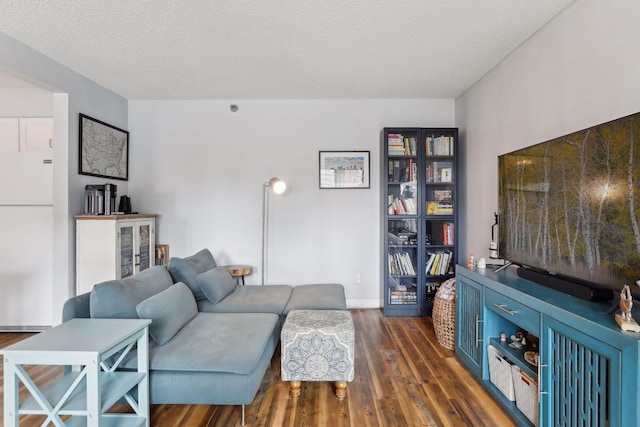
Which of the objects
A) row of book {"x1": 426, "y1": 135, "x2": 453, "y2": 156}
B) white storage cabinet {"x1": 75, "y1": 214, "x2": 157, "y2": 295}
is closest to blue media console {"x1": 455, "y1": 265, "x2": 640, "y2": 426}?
row of book {"x1": 426, "y1": 135, "x2": 453, "y2": 156}

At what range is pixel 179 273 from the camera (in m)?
2.56

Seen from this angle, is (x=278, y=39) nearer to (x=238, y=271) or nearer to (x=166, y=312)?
(x=166, y=312)

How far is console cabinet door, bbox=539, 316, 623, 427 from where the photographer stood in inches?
45.1

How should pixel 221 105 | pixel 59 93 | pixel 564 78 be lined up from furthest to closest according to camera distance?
pixel 221 105, pixel 59 93, pixel 564 78

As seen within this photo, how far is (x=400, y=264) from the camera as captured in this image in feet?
11.6

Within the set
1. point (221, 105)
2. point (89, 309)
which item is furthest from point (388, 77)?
point (89, 309)

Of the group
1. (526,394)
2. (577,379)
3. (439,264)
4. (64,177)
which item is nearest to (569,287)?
(577,379)

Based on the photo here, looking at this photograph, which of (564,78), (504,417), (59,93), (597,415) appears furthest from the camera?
(59,93)

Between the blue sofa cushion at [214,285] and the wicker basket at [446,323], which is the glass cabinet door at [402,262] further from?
the blue sofa cushion at [214,285]

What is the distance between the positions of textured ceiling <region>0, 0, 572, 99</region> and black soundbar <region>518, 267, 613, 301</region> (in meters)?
1.80

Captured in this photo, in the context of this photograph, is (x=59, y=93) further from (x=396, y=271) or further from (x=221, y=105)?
(x=396, y=271)

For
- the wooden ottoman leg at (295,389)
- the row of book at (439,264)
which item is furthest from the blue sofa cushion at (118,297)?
the row of book at (439,264)

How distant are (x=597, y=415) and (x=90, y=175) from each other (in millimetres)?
4232

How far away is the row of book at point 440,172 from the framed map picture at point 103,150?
3718 mm
